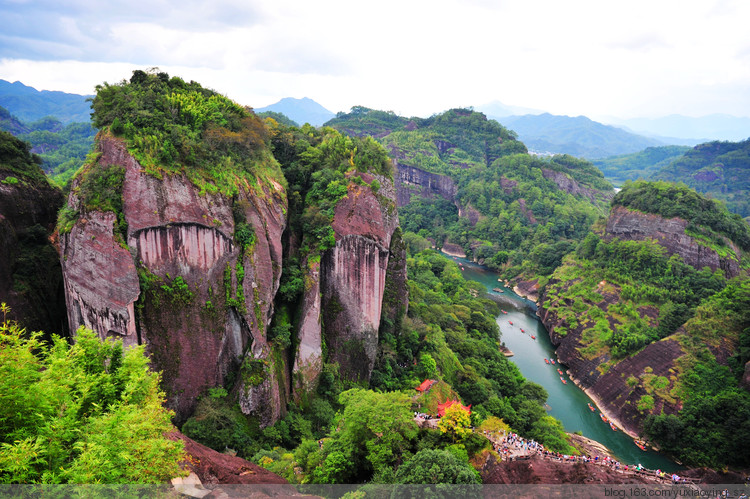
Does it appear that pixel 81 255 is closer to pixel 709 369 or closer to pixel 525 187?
pixel 709 369

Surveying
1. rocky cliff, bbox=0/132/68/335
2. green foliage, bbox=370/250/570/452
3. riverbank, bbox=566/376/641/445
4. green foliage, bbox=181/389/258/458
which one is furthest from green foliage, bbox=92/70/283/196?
riverbank, bbox=566/376/641/445

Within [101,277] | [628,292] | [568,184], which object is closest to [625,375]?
[628,292]

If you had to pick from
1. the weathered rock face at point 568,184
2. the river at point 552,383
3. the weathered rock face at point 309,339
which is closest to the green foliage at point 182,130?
the weathered rock face at point 309,339

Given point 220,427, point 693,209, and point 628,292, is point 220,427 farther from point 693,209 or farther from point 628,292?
point 693,209

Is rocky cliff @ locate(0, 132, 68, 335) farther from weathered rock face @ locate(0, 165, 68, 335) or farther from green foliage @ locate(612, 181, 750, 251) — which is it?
green foliage @ locate(612, 181, 750, 251)

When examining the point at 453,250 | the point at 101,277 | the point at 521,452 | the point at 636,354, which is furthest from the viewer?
the point at 453,250

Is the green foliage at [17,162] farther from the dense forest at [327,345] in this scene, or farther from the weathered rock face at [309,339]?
the weathered rock face at [309,339]
